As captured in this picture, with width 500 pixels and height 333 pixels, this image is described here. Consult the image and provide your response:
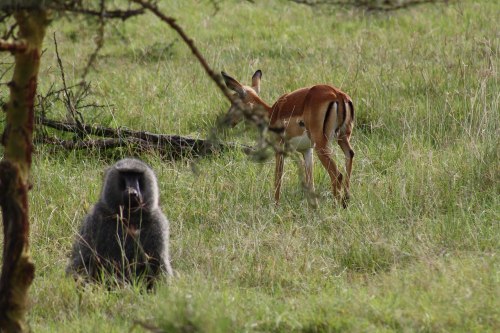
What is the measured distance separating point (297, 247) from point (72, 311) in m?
1.55

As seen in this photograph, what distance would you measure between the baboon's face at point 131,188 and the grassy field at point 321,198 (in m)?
0.54

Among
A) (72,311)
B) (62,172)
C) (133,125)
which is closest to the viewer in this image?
(72,311)

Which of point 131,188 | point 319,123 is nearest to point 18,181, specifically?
point 131,188

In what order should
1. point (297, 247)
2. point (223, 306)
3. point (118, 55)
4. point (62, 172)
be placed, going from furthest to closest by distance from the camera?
point (118, 55) → point (62, 172) → point (297, 247) → point (223, 306)

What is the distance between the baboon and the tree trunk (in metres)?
1.17

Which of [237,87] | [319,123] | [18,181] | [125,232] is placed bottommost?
[125,232]

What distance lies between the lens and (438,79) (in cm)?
948

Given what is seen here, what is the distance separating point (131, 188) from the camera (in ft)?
18.9

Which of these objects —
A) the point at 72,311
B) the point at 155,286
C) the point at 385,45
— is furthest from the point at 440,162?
the point at 385,45

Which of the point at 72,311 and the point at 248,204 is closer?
the point at 72,311

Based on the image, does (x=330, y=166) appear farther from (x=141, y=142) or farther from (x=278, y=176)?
(x=141, y=142)

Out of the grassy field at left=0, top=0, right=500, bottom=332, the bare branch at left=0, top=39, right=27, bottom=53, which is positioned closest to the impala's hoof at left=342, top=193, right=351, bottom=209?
the grassy field at left=0, top=0, right=500, bottom=332

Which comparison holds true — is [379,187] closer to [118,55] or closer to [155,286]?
[155,286]

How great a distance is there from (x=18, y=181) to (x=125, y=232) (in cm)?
139
